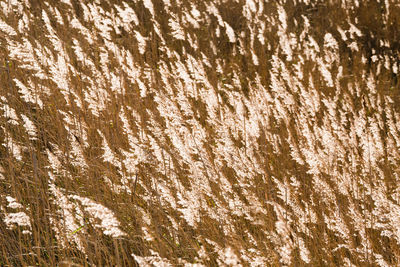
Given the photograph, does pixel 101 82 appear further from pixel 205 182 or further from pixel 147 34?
pixel 147 34

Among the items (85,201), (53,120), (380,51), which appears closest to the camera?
(85,201)

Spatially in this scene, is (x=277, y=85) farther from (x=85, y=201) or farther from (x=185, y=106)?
(x=85, y=201)

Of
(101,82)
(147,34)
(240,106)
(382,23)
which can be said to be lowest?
(240,106)

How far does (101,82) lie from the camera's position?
2.86 meters

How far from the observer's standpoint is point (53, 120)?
2600 millimetres

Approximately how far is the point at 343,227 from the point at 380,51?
3.54 m

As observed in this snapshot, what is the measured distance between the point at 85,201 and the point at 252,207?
2.92ft

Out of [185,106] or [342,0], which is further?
[342,0]

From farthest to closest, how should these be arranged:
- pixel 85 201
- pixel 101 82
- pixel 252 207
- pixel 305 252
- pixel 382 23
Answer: pixel 382 23 < pixel 101 82 < pixel 252 207 < pixel 305 252 < pixel 85 201

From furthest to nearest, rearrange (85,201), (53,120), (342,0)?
(342,0), (53,120), (85,201)

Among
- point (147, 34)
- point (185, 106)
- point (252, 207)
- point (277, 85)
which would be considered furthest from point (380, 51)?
point (252, 207)

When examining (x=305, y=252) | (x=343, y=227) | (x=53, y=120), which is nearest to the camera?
(x=305, y=252)

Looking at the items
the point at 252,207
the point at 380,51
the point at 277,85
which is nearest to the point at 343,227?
the point at 252,207

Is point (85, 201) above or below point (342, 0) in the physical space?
below
